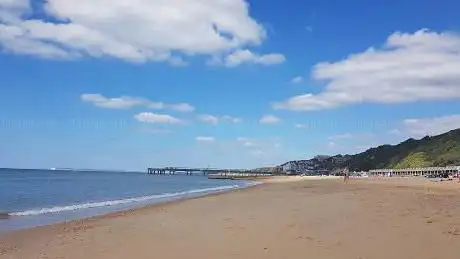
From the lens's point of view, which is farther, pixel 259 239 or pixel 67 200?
pixel 67 200

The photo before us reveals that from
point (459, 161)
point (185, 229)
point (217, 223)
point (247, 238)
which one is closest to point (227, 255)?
point (247, 238)

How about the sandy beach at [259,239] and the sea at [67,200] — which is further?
the sea at [67,200]

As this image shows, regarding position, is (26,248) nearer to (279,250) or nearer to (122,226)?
(122,226)

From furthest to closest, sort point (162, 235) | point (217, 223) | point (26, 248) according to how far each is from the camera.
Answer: point (217, 223)
point (162, 235)
point (26, 248)

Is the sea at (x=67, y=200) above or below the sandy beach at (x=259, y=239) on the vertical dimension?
below

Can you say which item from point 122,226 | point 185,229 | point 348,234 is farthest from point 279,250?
point 122,226

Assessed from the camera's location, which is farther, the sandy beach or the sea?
the sea

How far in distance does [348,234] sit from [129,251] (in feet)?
16.6

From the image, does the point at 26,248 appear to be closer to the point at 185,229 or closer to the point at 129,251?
the point at 129,251

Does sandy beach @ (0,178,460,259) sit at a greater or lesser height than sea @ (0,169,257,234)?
greater

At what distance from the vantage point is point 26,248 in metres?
11.2

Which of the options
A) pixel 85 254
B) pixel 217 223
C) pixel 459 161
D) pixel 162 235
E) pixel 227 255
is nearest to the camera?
pixel 227 255

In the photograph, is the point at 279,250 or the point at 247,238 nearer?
the point at 279,250

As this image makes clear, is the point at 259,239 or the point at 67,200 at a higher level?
the point at 259,239
